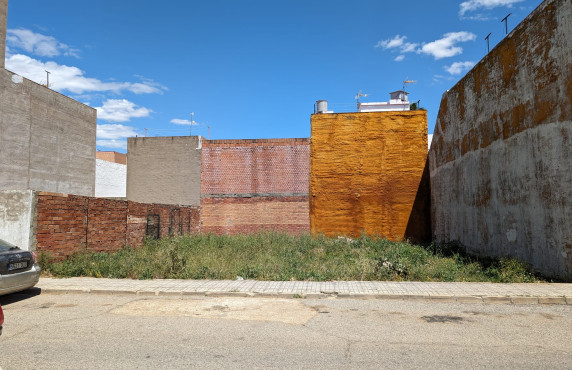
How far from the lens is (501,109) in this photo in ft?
40.3

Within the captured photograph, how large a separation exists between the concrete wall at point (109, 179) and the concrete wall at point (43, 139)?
28.1 feet

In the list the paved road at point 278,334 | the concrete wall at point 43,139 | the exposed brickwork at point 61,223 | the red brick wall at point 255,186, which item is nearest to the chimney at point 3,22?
the concrete wall at point 43,139

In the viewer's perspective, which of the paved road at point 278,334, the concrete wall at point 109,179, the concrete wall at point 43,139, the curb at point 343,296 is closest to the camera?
the paved road at point 278,334

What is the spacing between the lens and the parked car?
810cm

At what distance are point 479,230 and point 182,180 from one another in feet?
56.2

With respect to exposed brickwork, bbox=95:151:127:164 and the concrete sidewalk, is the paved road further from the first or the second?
exposed brickwork, bbox=95:151:127:164

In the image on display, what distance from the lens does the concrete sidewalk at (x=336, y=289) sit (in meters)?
8.26

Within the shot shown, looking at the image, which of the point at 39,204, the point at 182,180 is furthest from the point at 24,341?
the point at 182,180

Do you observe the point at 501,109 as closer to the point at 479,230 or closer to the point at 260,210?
the point at 479,230

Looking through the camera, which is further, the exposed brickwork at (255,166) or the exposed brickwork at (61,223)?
the exposed brickwork at (255,166)

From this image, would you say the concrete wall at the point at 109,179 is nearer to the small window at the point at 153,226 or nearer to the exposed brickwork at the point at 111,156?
the small window at the point at 153,226

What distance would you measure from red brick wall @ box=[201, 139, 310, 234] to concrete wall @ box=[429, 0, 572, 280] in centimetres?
930

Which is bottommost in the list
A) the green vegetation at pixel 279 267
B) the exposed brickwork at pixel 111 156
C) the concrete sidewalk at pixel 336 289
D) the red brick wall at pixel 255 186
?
the concrete sidewalk at pixel 336 289

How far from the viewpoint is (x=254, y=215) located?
76.4 ft
